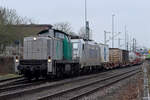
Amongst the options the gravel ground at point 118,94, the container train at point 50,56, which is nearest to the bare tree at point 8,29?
the container train at point 50,56

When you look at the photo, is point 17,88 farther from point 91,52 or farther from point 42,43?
point 91,52

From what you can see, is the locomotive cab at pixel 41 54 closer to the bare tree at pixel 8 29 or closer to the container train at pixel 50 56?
the container train at pixel 50 56

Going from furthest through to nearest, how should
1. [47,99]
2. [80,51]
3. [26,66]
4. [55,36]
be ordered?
[80,51], [55,36], [26,66], [47,99]

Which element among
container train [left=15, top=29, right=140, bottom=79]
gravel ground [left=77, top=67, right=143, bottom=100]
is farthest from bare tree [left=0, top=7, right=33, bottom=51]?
gravel ground [left=77, top=67, right=143, bottom=100]

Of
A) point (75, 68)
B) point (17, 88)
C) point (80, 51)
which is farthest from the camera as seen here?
point (80, 51)

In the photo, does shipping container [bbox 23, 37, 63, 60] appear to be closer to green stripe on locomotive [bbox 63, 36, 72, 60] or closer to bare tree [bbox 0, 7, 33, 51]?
green stripe on locomotive [bbox 63, 36, 72, 60]

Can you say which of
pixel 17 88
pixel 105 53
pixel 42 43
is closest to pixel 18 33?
pixel 105 53

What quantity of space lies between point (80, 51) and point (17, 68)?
25.6 ft

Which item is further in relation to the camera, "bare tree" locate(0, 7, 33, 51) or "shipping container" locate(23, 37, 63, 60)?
"bare tree" locate(0, 7, 33, 51)

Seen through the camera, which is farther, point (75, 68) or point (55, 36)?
point (75, 68)

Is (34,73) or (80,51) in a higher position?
(80,51)

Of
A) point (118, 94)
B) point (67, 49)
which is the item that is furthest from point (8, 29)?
point (118, 94)

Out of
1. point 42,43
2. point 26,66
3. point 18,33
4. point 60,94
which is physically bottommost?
point 60,94

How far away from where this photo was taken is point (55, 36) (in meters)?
17.5
